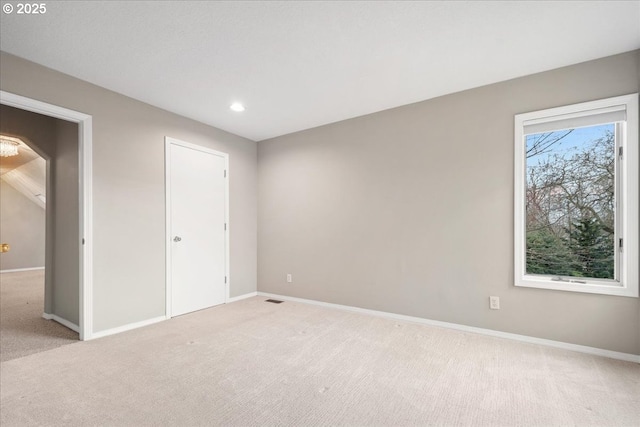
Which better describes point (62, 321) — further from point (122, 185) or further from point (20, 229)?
point (20, 229)

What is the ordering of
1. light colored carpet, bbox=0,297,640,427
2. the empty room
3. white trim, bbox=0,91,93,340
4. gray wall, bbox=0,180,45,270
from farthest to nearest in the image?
1. gray wall, bbox=0,180,45,270
2. white trim, bbox=0,91,93,340
3. the empty room
4. light colored carpet, bbox=0,297,640,427

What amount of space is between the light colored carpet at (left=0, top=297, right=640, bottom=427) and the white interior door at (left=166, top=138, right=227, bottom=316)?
2.60 ft

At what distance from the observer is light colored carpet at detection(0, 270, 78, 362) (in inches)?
101

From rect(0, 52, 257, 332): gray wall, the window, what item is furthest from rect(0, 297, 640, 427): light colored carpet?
the window

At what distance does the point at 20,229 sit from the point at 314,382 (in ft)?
29.7

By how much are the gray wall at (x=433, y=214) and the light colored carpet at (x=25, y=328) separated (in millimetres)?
2556

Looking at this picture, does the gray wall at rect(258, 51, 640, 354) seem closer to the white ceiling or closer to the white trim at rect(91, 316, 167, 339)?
the white ceiling

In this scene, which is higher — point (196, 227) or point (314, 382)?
point (196, 227)

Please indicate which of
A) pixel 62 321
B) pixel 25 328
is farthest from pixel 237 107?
pixel 25 328

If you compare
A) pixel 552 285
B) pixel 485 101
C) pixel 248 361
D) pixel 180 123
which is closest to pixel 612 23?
pixel 485 101

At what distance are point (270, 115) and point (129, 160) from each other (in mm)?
1692

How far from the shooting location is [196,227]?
148 inches

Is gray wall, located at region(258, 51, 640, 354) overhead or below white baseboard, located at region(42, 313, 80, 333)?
overhead

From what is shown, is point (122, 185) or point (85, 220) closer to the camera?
point (85, 220)
